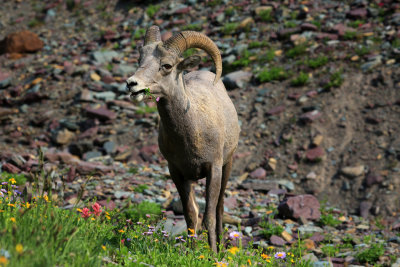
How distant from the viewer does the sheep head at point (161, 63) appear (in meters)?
5.10

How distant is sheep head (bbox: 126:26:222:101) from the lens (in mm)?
5096

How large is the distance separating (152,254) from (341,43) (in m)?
12.1

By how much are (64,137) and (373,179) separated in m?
8.86

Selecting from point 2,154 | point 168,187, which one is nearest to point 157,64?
point 168,187

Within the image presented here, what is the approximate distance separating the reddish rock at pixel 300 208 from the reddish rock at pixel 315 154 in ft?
7.71

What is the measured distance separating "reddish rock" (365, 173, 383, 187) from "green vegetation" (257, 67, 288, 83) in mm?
4736

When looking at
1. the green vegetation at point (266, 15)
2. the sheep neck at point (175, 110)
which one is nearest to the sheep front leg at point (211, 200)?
the sheep neck at point (175, 110)

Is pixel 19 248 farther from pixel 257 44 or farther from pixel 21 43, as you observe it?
pixel 21 43

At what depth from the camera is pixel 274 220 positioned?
29.3 feet

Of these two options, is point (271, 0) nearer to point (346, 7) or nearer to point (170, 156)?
point (346, 7)

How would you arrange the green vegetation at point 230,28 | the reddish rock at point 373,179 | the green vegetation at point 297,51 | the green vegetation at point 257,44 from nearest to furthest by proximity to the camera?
the reddish rock at point 373,179, the green vegetation at point 297,51, the green vegetation at point 257,44, the green vegetation at point 230,28

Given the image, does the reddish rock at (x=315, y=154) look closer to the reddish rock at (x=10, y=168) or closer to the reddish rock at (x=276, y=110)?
the reddish rock at (x=276, y=110)

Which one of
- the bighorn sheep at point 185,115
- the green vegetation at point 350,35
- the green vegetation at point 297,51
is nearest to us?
the bighorn sheep at point 185,115

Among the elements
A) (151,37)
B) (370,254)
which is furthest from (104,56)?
(370,254)
